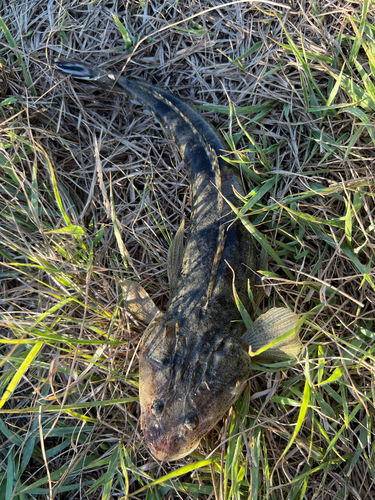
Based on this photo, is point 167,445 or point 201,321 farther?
point 201,321

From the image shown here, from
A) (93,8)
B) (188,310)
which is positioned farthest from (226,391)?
(93,8)

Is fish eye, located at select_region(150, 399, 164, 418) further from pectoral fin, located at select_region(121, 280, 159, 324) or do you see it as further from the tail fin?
the tail fin

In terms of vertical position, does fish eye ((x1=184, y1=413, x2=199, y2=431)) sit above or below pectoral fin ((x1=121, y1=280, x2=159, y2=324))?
below

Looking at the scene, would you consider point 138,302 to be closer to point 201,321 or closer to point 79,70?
point 201,321

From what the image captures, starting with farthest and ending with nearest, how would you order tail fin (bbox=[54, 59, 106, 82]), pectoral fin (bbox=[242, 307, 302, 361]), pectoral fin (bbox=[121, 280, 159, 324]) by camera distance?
tail fin (bbox=[54, 59, 106, 82]) → pectoral fin (bbox=[121, 280, 159, 324]) → pectoral fin (bbox=[242, 307, 302, 361])

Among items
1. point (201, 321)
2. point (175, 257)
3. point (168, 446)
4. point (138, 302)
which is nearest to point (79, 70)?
point (175, 257)

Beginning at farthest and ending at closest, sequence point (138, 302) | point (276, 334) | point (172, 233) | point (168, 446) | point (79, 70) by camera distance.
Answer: point (79, 70), point (172, 233), point (138, 302), point (276, 334), point (168, 446)

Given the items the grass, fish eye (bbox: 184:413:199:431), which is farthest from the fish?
the grass

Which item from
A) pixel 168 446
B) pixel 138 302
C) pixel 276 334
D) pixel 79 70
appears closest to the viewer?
pixel 168 446
